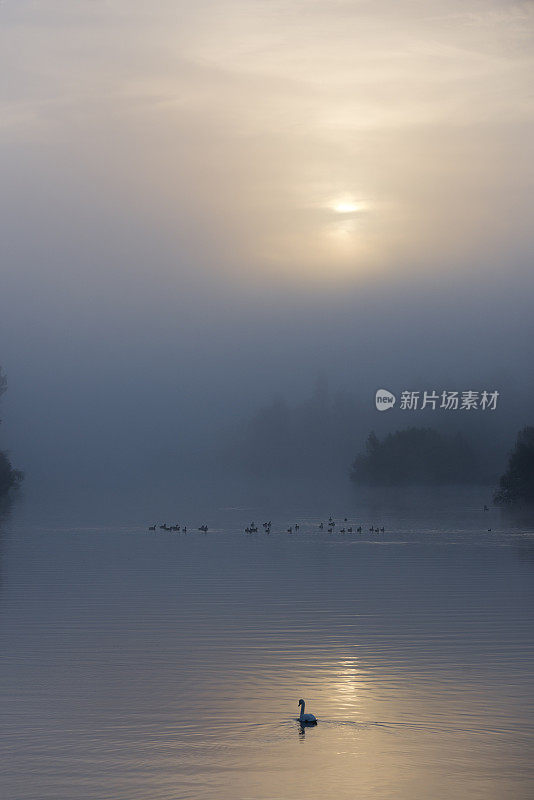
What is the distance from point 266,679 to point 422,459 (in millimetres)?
158183

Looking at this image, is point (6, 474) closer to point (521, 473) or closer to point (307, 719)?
point (521, 473)

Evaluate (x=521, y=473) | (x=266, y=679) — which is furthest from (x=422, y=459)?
(x=266, y=679)

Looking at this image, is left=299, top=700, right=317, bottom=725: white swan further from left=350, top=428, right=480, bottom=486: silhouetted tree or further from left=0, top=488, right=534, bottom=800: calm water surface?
left=350, top=428, right=480, bottom=486: silhouetted tree

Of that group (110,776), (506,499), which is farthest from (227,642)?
(506,499)

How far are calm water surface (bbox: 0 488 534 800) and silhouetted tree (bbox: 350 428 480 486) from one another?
129 m

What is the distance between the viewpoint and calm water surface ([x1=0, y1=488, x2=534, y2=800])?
63.4 ft

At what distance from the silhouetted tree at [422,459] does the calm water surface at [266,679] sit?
129 m

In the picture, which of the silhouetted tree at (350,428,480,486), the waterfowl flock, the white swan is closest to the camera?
the white swan

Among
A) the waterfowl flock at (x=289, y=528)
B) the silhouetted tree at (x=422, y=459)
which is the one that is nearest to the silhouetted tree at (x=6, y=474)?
the waterfowl flock at (x=289, y=528)

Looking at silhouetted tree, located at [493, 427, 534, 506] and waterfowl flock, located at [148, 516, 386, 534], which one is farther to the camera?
silhouetted tree, located at [493, 427, 534, 506]

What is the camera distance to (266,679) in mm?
26203

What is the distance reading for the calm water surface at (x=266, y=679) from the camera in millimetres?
19312

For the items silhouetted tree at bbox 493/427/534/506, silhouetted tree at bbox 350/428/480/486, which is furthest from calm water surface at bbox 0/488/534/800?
silhouetted tree at bbox 350/428/480/486

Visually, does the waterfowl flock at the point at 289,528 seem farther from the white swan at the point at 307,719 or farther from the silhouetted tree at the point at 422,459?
the silhouetted tree at the point at 422,459
